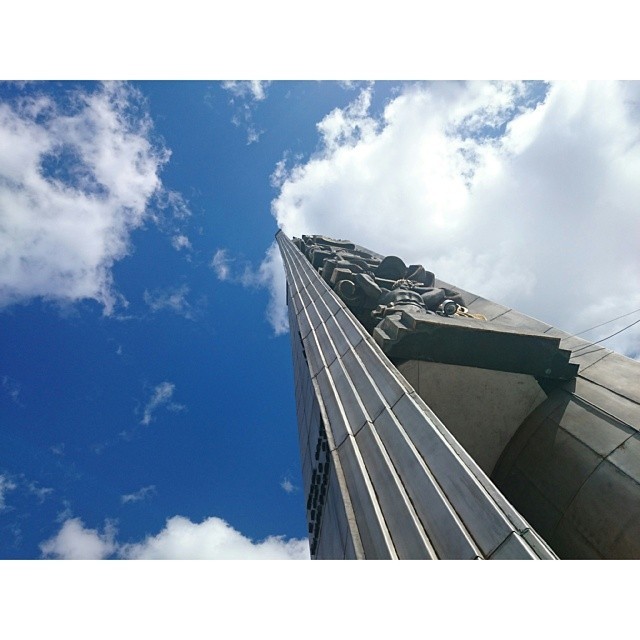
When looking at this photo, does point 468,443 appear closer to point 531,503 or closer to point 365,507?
point 531,503

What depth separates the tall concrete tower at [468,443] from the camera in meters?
4.11

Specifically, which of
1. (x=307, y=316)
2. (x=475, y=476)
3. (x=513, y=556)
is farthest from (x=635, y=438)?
(x=307, y=316)

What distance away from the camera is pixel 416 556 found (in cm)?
385

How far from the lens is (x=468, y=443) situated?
853 centimetres

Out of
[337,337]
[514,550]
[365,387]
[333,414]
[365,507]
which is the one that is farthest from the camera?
[337,337]

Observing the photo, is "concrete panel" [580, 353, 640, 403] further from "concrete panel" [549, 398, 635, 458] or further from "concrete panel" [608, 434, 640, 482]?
"concrete panel" [608, 434, 640, 482]

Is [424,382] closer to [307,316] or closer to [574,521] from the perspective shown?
[574,521]

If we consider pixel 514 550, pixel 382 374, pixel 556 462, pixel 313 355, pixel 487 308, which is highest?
pixel 487 308

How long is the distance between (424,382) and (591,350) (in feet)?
19.3

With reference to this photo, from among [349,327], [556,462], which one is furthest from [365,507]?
[349,327]

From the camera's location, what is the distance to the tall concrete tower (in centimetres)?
411

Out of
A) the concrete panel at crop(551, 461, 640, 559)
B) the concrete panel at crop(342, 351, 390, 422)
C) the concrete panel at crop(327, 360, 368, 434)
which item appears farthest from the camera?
the concrete panel at crop(327, 360, 368, 434)

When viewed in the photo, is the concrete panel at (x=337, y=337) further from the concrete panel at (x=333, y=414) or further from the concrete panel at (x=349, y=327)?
the concrete panel at (x=333, y=414)

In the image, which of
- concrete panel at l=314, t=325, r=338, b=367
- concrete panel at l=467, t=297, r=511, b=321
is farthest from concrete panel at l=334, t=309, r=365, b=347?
concrete panel at l=467, t=297, r=511, b=321
